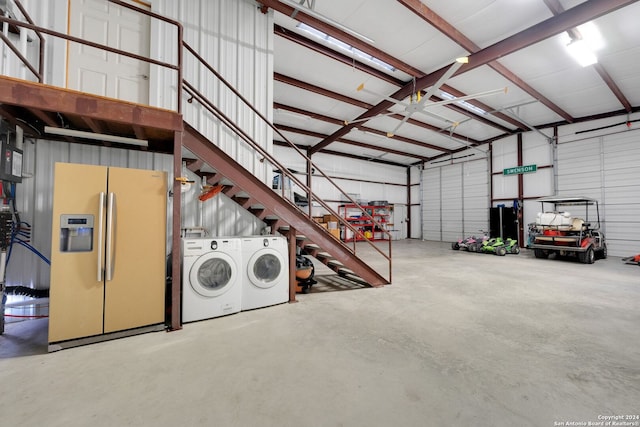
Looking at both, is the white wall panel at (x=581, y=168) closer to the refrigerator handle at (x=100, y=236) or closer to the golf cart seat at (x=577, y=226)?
the golf cart seat at (x=577, y=226)

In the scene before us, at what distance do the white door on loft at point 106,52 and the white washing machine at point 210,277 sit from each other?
2954 millimetres

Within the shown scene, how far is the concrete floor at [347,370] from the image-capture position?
168 centimetres

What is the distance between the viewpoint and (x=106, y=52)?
397 centimetres

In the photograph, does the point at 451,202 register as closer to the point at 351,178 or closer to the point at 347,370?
the point at 351,178

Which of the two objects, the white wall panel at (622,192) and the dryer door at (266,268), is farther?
the white wall panel at (622,192)

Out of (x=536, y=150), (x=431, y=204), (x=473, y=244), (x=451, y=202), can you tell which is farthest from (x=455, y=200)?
(x=473, y=244)

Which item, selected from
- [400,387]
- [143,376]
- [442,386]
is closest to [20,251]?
[143,376]

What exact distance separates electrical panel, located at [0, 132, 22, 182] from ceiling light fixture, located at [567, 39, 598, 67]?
9.73m

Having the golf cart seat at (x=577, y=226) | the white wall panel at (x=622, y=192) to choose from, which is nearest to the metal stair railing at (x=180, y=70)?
the golf cart seat at (x=577, y=226)

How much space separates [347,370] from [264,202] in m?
2.45

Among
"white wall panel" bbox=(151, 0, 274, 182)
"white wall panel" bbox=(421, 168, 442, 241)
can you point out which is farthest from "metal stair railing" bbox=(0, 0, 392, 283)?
"white wall panel" bbox=(421, 168, 442, 241)

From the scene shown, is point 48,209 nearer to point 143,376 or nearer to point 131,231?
point 131,231

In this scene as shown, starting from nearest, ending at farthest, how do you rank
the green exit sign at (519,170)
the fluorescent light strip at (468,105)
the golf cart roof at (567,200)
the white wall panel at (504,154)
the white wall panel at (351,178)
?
the golf cart roof at (567,200)
the fluorescent light strip at (468,105)
the green exit sign at (519,170)
the white wall panel at (504,154)
the white wall panel at (351,178)

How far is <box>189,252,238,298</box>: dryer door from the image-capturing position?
125 inches
